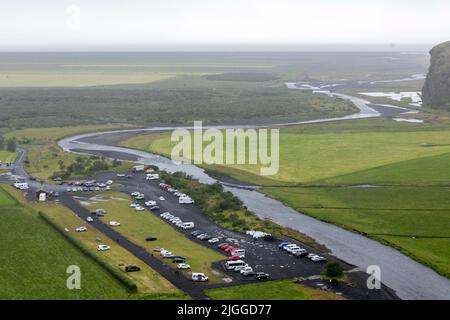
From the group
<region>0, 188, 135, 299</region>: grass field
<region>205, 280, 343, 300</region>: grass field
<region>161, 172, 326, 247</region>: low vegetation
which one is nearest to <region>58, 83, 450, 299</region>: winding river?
<region>161, 172, 326, 247</region>: low vegetation

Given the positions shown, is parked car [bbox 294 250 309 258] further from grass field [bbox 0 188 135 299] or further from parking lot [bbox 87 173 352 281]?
grass field [bbox 0 188 135 299]

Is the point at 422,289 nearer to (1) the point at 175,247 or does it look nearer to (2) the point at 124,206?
(1) the point at 175,247

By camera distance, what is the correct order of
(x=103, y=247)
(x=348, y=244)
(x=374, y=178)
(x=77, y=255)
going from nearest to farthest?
(x=77, y=255), (x=103, y=247), (x=348, y=244), (x=374, y=178)

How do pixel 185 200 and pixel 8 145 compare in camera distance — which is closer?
pixel 185 200

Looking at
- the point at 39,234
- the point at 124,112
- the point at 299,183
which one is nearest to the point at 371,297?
the point at 39,234

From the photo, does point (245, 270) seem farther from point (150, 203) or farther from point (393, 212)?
point (150, 203)

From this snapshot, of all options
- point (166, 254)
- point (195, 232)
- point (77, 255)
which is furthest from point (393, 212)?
point (77, 255)
